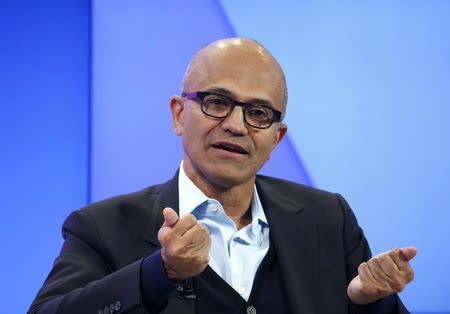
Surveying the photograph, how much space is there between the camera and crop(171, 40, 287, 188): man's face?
1.94m

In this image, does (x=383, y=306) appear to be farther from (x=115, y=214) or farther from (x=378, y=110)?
(x=378, y=110)

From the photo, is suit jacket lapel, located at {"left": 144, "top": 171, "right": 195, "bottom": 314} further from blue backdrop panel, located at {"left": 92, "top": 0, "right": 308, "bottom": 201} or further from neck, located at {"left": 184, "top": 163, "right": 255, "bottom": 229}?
blue backdrop panel, located at {"left": 92, "top": 0, "right": 308, "bottom": 201}

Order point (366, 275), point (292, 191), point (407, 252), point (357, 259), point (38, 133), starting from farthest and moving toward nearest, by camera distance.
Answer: point (38, 133)
point (292, 191)
point (357, 259)
point (366, 275)
point (407, 252)

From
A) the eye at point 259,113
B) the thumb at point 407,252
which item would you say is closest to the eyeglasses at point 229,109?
the eye at point 259,113

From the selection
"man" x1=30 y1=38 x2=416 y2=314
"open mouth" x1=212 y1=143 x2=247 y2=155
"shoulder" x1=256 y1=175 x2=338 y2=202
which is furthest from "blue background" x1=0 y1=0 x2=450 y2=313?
"open mouth" x1=212 y1=143 x2=247 y2=155

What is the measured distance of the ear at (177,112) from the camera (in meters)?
2.10

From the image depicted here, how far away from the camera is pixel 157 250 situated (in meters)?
1.87

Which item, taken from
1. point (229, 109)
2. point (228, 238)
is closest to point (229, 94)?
point (229, 109)

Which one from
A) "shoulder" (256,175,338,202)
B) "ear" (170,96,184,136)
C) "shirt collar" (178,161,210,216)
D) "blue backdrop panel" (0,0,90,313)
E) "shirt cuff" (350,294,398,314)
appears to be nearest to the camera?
"shirt cuff" (350,294,398,314)

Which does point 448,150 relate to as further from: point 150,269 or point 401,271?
point 150,269

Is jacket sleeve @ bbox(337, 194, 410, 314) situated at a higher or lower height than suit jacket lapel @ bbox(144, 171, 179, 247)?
lower

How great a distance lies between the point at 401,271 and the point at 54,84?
1.62 m

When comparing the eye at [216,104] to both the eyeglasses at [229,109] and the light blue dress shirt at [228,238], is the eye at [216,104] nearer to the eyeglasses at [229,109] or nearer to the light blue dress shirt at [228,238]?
the eyeglasses at [229,109]

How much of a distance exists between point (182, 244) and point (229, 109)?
1.87 ft
